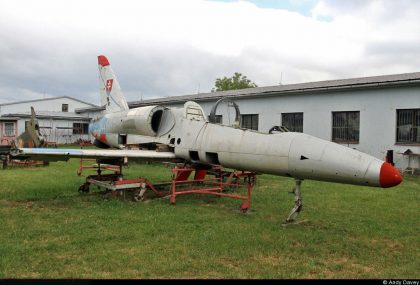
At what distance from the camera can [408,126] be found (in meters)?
17.2

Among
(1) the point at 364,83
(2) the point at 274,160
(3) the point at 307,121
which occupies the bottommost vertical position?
(2) the point at 274,160

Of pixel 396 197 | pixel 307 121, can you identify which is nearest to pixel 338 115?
pixel 307 121

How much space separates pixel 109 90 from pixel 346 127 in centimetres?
1173

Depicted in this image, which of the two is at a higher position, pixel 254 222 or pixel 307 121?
pixel 307 121

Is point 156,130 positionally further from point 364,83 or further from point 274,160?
point 364,83

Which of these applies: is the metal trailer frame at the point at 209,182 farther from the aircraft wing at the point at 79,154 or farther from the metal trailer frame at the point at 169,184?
the aircraft wing at the point at 79,154

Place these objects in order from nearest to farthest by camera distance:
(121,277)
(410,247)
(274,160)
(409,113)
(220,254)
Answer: (121,277)
(220,254)
(410,247)
(274,160)
(409,113)

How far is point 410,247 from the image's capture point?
19.4 ft

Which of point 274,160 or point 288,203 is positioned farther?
point 288,203

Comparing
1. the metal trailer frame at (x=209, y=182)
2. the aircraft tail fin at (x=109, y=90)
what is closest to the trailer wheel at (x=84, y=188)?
the metal trailer frame at (x=209, y=182)

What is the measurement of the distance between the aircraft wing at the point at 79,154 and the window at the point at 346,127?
12.1 metres

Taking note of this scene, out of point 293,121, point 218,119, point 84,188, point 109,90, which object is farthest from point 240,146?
point 293,121

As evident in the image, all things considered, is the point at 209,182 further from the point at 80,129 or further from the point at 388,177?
the point at 80,129

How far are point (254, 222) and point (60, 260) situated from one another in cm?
363
